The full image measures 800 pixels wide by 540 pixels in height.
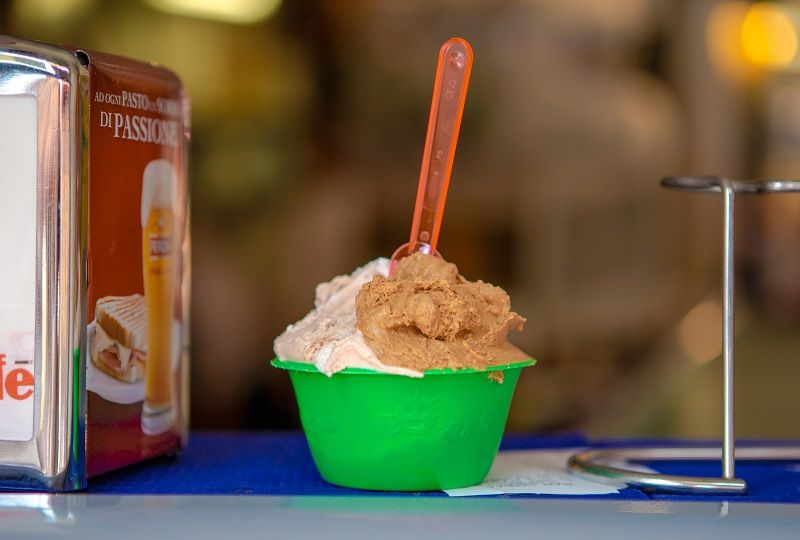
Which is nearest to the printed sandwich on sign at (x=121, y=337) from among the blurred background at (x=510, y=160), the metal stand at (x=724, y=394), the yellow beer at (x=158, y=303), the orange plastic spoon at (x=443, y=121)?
the yellow beer at (x=158, y=303)

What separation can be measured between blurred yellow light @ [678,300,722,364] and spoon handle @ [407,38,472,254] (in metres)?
2.32

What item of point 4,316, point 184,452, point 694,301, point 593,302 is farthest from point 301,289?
point 4,316

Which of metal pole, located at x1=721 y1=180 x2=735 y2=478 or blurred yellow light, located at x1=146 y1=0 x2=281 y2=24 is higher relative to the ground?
blurred yellow light, located at x1=146 y1=0 x2=281 y2=24

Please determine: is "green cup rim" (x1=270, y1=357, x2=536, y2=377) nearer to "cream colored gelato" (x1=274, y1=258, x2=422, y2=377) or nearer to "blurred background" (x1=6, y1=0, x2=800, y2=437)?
"cream colored gelato" (x1=274, y1=258, x2=422, y2=377)

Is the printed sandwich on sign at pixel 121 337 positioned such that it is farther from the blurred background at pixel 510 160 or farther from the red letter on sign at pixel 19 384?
the blurred background at pixel 510 160

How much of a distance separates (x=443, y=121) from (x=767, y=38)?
288 centimetres

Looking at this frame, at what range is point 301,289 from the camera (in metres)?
3.38

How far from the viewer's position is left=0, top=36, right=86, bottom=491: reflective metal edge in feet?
2.76

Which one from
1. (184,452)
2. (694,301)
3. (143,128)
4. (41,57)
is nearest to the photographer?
(41,57)

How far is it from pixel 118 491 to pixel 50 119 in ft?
1.04

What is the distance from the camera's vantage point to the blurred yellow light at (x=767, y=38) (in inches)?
135

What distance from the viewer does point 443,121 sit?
35.7 inches

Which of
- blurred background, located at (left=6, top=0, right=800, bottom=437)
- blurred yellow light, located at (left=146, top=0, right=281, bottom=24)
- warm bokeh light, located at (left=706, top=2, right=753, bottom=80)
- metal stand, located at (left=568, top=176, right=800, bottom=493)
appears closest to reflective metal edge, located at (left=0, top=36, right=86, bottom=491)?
metal stand, located at (left=568, top=176, right=800, bottom=493)

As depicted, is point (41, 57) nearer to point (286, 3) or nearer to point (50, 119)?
point (50, 119)
